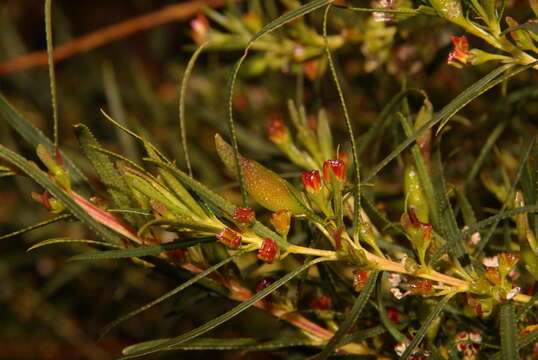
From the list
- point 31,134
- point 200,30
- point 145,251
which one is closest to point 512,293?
point 145,251

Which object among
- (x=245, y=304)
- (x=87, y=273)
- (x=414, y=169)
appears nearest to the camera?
(x=245, y=304)

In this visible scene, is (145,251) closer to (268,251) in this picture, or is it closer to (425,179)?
(268,251)

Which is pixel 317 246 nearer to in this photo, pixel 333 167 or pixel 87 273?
pixel 333 167

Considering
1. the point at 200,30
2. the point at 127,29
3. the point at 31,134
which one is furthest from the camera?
→ the point at 127,29

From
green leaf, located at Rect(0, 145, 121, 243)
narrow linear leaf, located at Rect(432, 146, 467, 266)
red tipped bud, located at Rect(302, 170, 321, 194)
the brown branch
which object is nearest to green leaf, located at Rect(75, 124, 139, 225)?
green leaf, located at Rect(0, 145, 121, 243)

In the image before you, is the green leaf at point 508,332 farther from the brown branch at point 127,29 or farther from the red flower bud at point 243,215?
the brown branch at point 127,29

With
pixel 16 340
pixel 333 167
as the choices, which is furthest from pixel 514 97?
pixel 16 340
